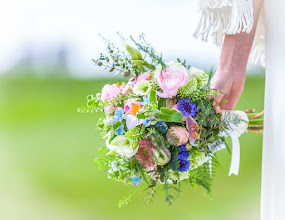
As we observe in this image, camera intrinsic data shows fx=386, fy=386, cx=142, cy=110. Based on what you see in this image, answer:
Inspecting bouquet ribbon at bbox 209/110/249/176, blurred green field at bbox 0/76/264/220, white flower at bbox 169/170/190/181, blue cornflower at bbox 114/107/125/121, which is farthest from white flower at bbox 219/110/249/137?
blurred green field at bbox 0/76/264/220

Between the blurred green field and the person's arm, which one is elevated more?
the person's arm

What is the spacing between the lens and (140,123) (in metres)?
0.77

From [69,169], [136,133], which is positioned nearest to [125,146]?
[136,133]

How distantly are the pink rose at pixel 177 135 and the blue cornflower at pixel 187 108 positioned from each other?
33mm

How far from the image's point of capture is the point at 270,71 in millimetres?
813

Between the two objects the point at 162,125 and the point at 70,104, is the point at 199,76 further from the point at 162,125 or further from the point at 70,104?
the point at 70,104

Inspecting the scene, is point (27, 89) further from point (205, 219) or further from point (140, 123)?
point (140, 123)

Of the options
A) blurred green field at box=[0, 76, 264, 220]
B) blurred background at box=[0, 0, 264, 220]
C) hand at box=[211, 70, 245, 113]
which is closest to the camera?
hand at box=[211, 70, 245, 113]

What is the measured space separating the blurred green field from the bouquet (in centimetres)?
247

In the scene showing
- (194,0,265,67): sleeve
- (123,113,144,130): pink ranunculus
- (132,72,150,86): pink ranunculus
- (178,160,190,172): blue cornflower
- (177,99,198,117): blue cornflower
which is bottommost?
(178,160,190,172): blue cornflower

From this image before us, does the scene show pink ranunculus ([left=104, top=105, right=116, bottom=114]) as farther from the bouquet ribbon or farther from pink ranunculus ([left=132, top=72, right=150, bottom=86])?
the bouquet ribbon

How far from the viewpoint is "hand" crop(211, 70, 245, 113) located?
2.83ft

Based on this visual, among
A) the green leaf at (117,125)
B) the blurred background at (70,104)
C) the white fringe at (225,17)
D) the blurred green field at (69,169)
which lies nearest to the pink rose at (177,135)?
the green leaf at (117,125)

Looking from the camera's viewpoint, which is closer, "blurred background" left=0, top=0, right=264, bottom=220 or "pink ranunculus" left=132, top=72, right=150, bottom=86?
"pink ranunculus" left=132, top=72, right=150, bottom=86
